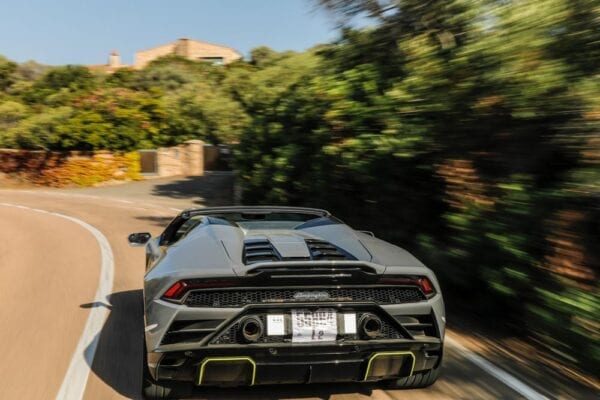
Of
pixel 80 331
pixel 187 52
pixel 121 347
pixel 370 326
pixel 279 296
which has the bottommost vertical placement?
pixel 80 331

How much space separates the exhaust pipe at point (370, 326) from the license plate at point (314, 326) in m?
0.17

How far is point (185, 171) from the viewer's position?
3225 centimetres

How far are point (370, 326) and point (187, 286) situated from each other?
3.71 ft

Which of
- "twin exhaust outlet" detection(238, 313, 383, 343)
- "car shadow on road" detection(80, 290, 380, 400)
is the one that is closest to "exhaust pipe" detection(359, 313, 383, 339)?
"twin exhaust outlet" detection(238, 313, 383, 343)

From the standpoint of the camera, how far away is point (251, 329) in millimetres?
3375

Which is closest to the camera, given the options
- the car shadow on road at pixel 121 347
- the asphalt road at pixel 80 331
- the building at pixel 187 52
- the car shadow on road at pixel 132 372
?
the car shadow on road at pixel 132 372

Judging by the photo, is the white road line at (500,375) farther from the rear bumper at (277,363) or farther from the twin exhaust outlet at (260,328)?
the twin exhaust outlet at (260,328)

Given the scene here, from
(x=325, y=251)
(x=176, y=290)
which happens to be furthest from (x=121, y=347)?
(x=325, y=251)

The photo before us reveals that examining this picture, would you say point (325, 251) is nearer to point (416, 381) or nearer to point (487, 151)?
point (416, 381)

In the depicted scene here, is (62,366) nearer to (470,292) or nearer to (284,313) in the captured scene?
(284,313)

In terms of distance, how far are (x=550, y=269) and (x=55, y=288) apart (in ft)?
20.3

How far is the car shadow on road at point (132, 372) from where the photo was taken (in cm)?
394

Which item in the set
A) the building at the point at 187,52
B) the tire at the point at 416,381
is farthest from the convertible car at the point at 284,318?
the building at the point at 187,52

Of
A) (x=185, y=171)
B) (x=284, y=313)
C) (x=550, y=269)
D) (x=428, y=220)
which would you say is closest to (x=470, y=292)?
(x=428, y=220)
